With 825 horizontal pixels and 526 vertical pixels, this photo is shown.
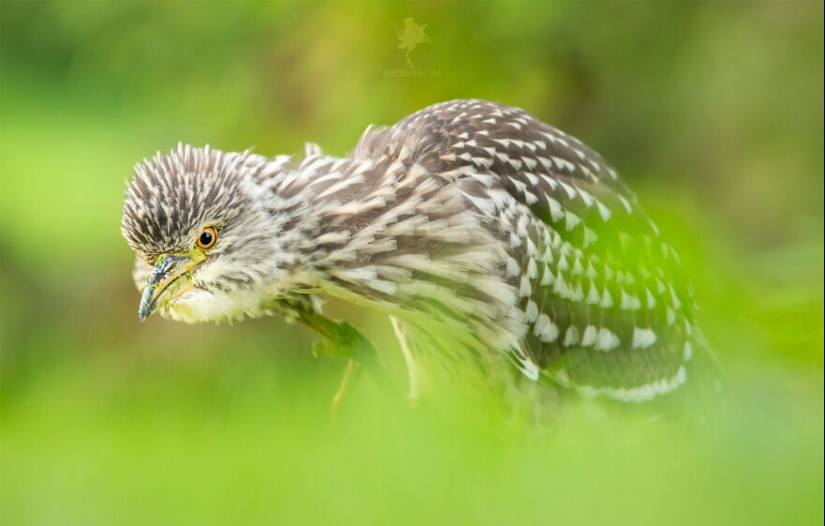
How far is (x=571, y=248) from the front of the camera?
12.3 feet

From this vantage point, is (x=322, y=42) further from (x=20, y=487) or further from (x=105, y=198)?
(x=20, y=487)

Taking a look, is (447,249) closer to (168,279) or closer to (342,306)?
(168,279)

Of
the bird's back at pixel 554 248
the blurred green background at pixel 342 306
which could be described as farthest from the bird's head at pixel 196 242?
the bird's back at pixel 554 248

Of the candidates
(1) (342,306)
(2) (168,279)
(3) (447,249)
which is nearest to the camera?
(2) (168,279)

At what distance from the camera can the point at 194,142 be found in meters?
5.59

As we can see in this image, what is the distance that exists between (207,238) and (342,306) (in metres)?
3.39

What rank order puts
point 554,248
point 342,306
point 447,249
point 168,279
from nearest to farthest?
point 168,279, point 447,249, point 554,248, point 342,306

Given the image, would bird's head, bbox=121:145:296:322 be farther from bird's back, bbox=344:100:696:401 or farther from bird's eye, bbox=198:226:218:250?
bird's back, bbox=344:100:696:401

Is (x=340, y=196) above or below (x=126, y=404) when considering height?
above

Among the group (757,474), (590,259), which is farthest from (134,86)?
(757,474)

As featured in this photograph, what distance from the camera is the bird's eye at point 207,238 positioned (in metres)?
3.11

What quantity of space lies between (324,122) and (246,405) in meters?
3.69

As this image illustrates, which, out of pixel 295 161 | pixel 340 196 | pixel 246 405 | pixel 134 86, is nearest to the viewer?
pixel 246 405

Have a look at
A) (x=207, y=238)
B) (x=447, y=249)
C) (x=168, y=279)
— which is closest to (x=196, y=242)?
(x=207, y=238)
